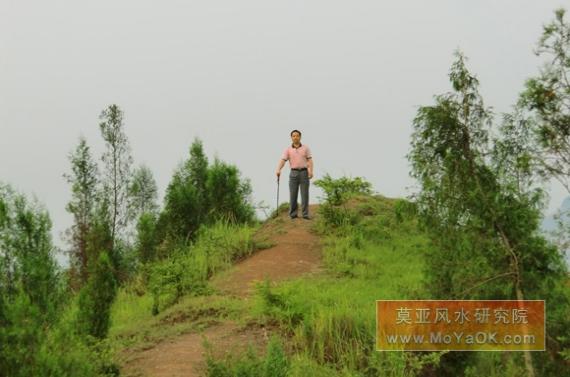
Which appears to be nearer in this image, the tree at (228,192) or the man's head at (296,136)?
the man's head at (296,136)

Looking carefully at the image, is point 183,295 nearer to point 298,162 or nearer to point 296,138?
point 298,162

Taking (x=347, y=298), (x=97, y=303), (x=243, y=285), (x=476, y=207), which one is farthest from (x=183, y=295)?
(x=476, y=207)

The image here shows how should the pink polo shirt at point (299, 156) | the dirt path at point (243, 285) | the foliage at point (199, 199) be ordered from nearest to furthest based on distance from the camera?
the dirt path at point (243, 285) < the pink polo shirt at point (299, 156) < the foliage at point (199, 199)

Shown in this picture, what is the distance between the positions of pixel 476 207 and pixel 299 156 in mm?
7858

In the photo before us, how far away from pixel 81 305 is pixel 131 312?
3776 mm

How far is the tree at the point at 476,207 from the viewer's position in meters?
7.34

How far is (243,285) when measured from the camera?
12.7m

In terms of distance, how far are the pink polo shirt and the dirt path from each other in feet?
5.22

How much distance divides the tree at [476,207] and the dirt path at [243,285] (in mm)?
3315

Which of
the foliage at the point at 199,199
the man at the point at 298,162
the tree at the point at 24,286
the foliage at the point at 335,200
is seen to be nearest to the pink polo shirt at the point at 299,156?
the man at the point at 298,162

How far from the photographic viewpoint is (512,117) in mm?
7438

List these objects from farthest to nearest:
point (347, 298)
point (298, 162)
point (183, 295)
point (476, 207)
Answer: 1. point (298, 162)
2. point (183, 295)
3. point (347, 298)
4. point (476, 207)

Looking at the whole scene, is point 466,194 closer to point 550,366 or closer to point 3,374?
point 550,366

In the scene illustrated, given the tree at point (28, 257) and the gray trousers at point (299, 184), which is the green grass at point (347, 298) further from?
the tree at point (28, 257)
